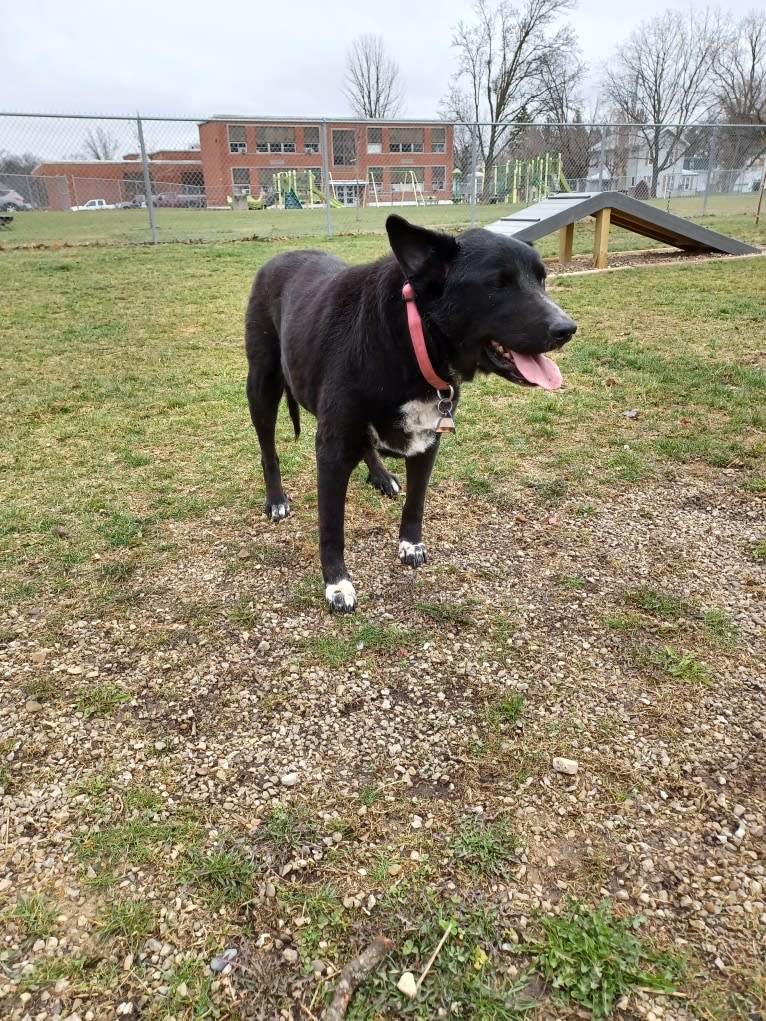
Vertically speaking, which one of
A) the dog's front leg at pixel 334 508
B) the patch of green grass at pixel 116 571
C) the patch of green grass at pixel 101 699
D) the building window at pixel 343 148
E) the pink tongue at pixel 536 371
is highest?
the building window at pixel 343 148

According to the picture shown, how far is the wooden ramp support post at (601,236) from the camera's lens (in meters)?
10.3

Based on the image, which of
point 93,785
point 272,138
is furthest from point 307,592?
point 272,138

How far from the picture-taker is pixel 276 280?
11.2ft

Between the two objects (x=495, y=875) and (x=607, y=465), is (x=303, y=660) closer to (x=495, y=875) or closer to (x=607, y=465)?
(x=495, y=875)

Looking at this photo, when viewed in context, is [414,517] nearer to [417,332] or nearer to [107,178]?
[417,332]

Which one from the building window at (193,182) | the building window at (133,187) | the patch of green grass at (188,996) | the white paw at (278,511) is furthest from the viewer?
the building window at (193,182)

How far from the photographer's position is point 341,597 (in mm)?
2850

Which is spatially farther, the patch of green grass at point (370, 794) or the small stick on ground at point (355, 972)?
the patch of green grass at point (370, 794)

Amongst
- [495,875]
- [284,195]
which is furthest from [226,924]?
[284,195]

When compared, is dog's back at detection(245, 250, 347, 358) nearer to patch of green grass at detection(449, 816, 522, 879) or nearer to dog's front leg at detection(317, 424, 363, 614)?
dog's front leg at detection(317, 424, 363, 614)

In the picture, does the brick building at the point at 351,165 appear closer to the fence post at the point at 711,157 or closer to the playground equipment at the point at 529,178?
the playground equipment at the point at 529,178

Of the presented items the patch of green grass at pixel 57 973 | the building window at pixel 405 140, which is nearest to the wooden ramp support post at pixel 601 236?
the patch of green grass at pixel 57 973

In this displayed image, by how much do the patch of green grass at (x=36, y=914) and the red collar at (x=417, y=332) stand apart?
2019 millimetres

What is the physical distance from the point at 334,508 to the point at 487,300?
1099 millimetres
